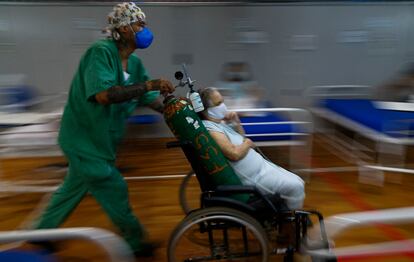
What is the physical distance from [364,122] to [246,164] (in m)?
1.72

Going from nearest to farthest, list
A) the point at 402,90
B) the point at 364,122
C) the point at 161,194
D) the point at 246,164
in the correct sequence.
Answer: the point at 246,164 → the point at 161,194 → the point at 364,122 → the point at 402,90

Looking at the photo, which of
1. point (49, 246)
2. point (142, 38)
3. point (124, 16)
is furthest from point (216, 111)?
point (49, 246)

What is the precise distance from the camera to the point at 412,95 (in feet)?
12.8

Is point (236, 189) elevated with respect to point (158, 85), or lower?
lower

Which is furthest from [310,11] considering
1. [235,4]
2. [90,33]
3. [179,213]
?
[179,213]

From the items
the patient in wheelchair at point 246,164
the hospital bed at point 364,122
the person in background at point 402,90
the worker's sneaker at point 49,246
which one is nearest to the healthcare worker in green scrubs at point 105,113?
the worker's sneaker at point 49,246

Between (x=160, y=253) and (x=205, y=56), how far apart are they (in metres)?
2.66

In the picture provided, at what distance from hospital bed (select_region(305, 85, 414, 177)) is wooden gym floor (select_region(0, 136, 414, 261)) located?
7.3 inches

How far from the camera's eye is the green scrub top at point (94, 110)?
1.77 meters

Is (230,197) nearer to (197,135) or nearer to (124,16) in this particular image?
(197,135)

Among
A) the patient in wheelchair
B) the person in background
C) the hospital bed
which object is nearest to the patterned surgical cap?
the patient in wheelchair

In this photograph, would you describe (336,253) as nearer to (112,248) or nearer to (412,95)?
(112,248)

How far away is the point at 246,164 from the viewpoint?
200cm

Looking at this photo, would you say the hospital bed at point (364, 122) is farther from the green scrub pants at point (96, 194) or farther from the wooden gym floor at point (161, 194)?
the green scrub pants at point (96, 194)
